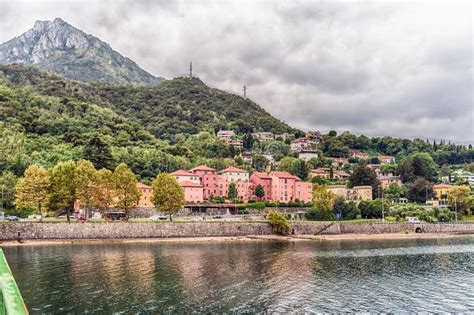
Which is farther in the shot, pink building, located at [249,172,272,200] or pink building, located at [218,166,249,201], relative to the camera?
pink building, located at [249,172,272,200]

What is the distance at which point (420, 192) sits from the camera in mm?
117875

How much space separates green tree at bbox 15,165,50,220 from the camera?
226 ft

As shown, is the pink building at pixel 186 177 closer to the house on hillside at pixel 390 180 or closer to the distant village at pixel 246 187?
the distant village at pixel 246 187

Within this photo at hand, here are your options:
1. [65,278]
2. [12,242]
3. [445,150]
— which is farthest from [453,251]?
[445,150]

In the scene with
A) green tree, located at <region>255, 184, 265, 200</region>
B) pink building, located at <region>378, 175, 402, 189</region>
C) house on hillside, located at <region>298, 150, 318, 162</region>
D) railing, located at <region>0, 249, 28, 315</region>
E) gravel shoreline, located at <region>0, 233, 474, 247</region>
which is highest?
house on hillside, located at <region>298, 150, 318, 162</region>

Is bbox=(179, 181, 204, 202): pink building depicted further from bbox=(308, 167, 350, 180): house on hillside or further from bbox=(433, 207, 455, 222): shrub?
bbox=(433, 207, 455, 222): shrub

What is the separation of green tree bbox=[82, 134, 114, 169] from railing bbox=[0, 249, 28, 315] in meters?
100

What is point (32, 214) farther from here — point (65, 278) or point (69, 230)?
point (65, 278)

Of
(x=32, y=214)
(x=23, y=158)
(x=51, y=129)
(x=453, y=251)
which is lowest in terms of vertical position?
(x=453, y=251)

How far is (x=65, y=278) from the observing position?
122 feet

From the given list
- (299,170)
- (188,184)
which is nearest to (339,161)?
(299,170)

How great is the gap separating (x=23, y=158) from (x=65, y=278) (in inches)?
2499

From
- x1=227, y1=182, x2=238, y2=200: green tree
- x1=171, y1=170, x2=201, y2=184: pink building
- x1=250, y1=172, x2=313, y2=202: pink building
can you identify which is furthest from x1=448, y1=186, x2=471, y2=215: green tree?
x1=171, y1=170, x2=201, y2=184: pink building

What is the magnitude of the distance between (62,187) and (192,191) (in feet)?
112
